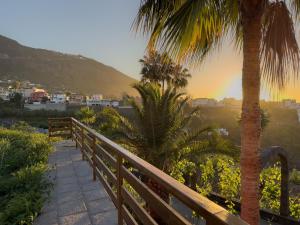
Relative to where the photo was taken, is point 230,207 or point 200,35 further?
point 230,207

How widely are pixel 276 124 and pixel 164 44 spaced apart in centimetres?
5256

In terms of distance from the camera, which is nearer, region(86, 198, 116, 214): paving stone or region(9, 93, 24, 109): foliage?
region(86, 198, 116, 214): paving stone

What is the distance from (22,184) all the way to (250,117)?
4.36m

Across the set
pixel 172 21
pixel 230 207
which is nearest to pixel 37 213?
pixel 172 21

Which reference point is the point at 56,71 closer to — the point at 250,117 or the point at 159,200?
the point at 250,117

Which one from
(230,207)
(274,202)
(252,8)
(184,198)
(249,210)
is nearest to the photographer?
(184,198)

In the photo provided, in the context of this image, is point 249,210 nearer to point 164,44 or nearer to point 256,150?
point 256,150

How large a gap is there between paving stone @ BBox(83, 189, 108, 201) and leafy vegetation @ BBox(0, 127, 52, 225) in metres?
0.68

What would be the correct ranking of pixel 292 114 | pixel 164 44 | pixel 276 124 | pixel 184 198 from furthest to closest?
pixel 292 114, pixel 276 124, pixel 164 44, pixel 184 198

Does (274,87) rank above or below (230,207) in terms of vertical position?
above

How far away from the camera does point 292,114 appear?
201ft

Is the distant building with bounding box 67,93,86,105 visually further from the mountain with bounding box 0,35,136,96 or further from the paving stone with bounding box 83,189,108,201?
the paving stone with bounding box 83,189,108,201

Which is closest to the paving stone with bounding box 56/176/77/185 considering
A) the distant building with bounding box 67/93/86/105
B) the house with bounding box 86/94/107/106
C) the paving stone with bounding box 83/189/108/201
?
the paving stone with bounding box 83/189/108/201

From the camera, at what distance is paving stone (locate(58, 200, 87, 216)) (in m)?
4.36
